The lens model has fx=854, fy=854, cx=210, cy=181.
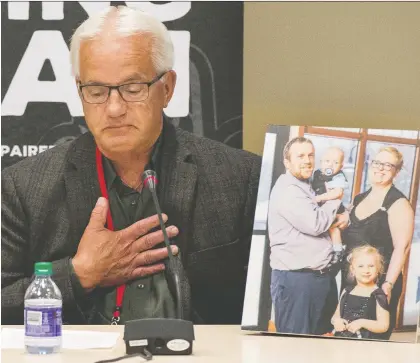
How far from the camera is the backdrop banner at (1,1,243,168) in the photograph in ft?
10.0

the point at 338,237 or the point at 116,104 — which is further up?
the point at 116,104

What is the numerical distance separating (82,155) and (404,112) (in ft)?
3.75

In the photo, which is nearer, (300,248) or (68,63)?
(300,248)

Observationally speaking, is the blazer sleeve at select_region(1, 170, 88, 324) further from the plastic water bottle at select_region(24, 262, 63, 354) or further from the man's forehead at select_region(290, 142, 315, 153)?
the man's forehead at select_region(290, 142, 315, 153)

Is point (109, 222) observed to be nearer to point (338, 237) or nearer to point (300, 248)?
point (300, 248)

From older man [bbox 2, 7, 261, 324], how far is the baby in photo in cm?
41

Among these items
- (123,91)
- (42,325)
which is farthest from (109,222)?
(42,325)

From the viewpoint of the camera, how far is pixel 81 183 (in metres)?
3.04

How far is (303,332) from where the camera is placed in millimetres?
2590

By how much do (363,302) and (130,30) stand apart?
3.98 feet

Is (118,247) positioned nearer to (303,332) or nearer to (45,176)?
(45,176)

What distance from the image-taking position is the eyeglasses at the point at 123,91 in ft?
9.63

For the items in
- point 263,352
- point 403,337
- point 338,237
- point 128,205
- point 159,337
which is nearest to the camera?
point 159,337

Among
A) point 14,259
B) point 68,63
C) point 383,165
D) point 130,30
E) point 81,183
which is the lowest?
point 14,259
